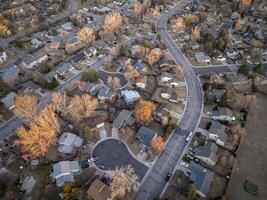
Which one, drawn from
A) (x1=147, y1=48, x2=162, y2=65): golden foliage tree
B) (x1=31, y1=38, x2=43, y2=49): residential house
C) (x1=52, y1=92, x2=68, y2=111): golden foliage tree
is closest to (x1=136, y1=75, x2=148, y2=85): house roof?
(x1=147, y1=48, x2=162, y2=65): golden foliage tree

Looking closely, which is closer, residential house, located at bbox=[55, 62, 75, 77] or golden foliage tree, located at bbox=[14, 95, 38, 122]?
golden foliage tree, located at bbox=[14, 95, 38, 122]

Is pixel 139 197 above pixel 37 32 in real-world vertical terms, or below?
below

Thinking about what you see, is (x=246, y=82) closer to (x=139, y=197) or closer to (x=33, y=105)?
(x=139, y=197)

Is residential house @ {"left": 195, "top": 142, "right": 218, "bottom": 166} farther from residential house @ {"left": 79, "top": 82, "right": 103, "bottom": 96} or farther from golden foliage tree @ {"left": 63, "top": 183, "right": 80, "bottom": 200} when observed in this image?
residential house @ {"left": 79, "top": 82, "right": 103, "bottom": 96}

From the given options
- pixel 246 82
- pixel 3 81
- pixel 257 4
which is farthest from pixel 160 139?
pixel 257 4

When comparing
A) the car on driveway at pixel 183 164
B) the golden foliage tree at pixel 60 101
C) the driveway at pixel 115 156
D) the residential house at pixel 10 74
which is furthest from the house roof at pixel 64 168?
the residential house at pixel 10 74

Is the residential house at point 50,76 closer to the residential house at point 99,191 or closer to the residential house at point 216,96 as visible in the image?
the residential house at point 99,191
